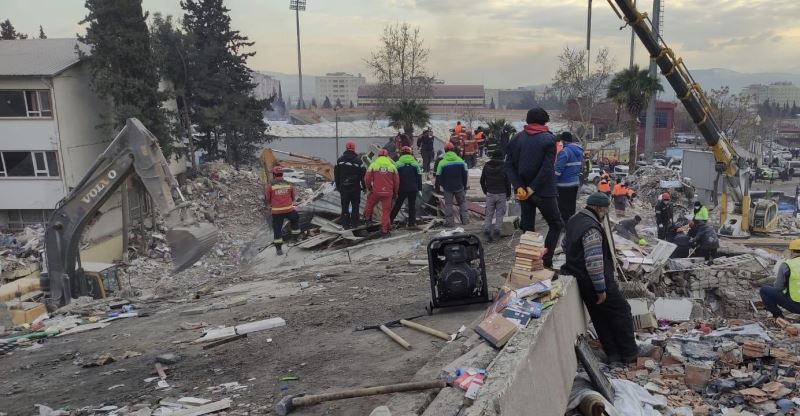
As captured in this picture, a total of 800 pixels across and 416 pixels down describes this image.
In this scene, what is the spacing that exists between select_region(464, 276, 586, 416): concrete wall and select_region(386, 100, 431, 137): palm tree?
63.0ft

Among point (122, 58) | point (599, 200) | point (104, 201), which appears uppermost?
point (122, 58)

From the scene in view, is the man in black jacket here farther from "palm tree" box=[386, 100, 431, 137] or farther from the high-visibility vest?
"palm tree" box=[386, 100, 431, 137]

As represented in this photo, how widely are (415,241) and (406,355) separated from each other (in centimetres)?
570

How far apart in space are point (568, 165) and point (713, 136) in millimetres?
12929

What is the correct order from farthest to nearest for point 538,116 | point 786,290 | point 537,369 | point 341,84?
point 341,84 → point 786,290 → point 538,116 → point 537,369

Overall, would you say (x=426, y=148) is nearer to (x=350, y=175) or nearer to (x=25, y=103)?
(x=350, y=175)

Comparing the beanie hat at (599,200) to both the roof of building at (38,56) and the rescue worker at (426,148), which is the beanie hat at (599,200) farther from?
the roof of building at (38,56)

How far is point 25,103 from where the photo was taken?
23359 millimetres

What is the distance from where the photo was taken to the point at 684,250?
1212 cm

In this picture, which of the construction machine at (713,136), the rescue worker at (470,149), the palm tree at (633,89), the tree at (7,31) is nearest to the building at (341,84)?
the tree at (7,31)

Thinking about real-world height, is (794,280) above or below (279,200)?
below

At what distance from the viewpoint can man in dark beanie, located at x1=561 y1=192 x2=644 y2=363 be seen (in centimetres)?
553

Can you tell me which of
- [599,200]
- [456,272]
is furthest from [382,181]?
[599,200]

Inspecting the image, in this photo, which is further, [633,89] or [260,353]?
[633,89]
